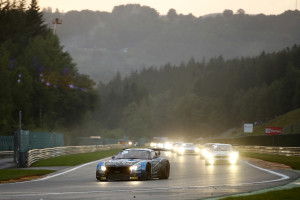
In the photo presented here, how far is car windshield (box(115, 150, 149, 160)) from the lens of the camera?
2055 centimetres

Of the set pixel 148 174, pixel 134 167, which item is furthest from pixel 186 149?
pixel 134 167

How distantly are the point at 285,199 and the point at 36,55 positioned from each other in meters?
87.0

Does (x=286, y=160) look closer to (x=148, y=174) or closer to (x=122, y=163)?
(x=148, y=174)

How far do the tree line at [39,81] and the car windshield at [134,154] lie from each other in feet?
203

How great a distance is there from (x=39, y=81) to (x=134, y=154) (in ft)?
244

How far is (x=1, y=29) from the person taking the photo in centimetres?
9788

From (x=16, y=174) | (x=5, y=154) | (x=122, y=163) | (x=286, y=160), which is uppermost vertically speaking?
(x=122, y=163)

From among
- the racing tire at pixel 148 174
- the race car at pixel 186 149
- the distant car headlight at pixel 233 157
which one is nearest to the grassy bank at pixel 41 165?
the racing tire at pixel 148 174

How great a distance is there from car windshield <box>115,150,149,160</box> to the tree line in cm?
6177

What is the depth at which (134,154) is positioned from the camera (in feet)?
68.2

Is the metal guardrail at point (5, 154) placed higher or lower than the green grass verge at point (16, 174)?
higher

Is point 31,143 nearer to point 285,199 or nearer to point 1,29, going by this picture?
point 285,199

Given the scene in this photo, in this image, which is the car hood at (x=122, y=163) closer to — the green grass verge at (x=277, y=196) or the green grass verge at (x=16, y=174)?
the green grass verge at (x=16, y=174)

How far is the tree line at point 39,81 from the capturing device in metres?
86.3
